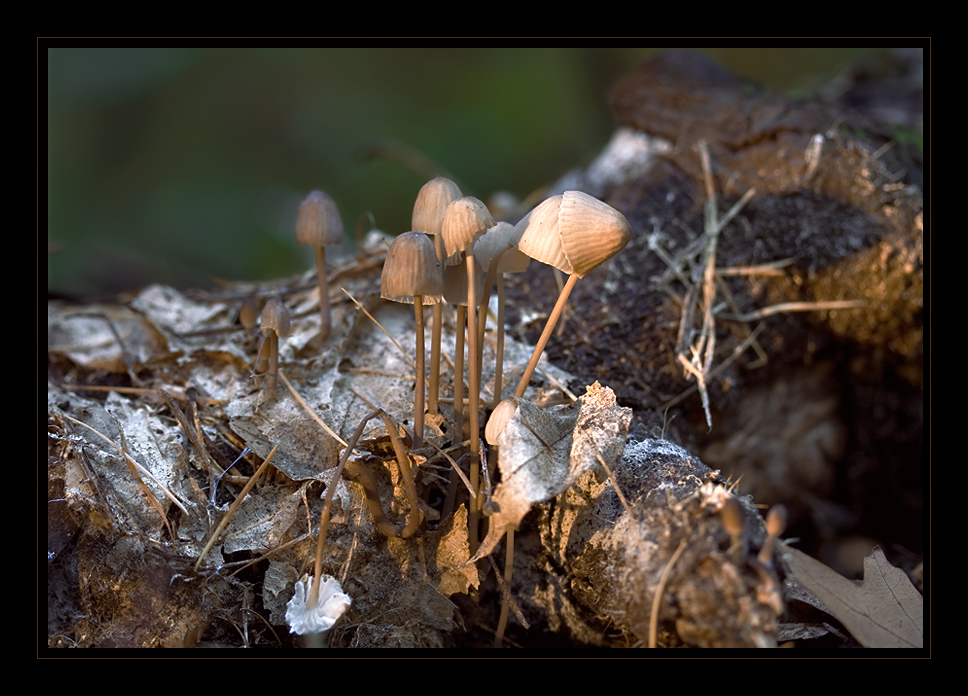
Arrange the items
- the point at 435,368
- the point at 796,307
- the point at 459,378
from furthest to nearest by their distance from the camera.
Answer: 1. the point at 796,307
2. the point at 435,368
3. the point at 459,378

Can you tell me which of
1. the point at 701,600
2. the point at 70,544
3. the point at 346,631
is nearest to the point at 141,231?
the point at 70,544

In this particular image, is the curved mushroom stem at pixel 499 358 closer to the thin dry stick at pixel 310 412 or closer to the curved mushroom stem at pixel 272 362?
the thin dry stick at pixel 310 412

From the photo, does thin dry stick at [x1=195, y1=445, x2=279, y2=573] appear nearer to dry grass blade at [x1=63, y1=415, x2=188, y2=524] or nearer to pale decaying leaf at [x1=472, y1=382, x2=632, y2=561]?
dry grass blade at [x1=63, y1=415, x2=188, y2=524]

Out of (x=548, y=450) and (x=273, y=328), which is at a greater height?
(x=273, y=328)

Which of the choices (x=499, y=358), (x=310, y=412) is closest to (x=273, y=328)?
(x=310, y=412)

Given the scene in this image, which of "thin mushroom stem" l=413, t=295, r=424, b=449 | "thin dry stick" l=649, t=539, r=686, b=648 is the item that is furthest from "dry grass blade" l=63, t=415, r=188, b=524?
"thin dry stick" l=649, t=539, r=686, b=648

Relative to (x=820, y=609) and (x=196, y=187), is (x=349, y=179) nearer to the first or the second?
(x=196, y=187)

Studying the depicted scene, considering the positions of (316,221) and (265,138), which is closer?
(316,221)

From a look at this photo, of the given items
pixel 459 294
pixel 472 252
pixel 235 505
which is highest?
pixel 472 252

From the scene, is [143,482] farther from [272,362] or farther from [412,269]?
[412,269]
